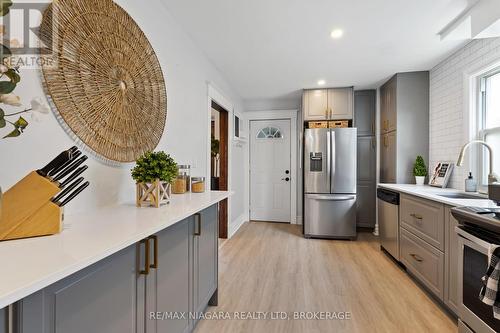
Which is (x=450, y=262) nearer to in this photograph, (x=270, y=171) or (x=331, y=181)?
(x=331, y=181)

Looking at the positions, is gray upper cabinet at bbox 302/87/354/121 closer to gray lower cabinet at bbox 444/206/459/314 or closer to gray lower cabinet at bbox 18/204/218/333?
gray lower cabinet at bbox 444/206/459/314

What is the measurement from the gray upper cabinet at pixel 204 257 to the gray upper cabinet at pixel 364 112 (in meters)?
3.43

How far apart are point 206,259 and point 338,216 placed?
2.70m

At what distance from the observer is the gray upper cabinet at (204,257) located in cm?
161

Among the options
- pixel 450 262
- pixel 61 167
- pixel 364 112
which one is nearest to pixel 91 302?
pixel 61 167

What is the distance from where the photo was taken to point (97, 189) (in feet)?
4.42

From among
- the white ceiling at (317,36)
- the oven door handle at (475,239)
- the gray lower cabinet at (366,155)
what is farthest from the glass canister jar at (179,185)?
the gray lower cabinet at (366,155)

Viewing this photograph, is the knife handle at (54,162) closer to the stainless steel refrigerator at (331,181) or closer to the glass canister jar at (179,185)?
the glass canister jar at (179,185)

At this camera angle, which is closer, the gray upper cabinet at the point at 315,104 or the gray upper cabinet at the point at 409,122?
the gray upper cabinet at the point at 409,122

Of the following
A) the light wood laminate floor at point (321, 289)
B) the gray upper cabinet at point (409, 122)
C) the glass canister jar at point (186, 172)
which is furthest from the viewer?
the gray upper cabinet at point (409, 122)

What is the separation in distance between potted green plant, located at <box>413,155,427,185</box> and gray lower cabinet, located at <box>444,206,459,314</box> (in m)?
1.55

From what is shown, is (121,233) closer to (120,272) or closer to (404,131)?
(120,272)

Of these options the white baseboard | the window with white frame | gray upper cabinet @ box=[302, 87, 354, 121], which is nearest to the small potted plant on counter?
the white baseboard

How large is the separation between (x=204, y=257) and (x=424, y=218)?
2.04m
